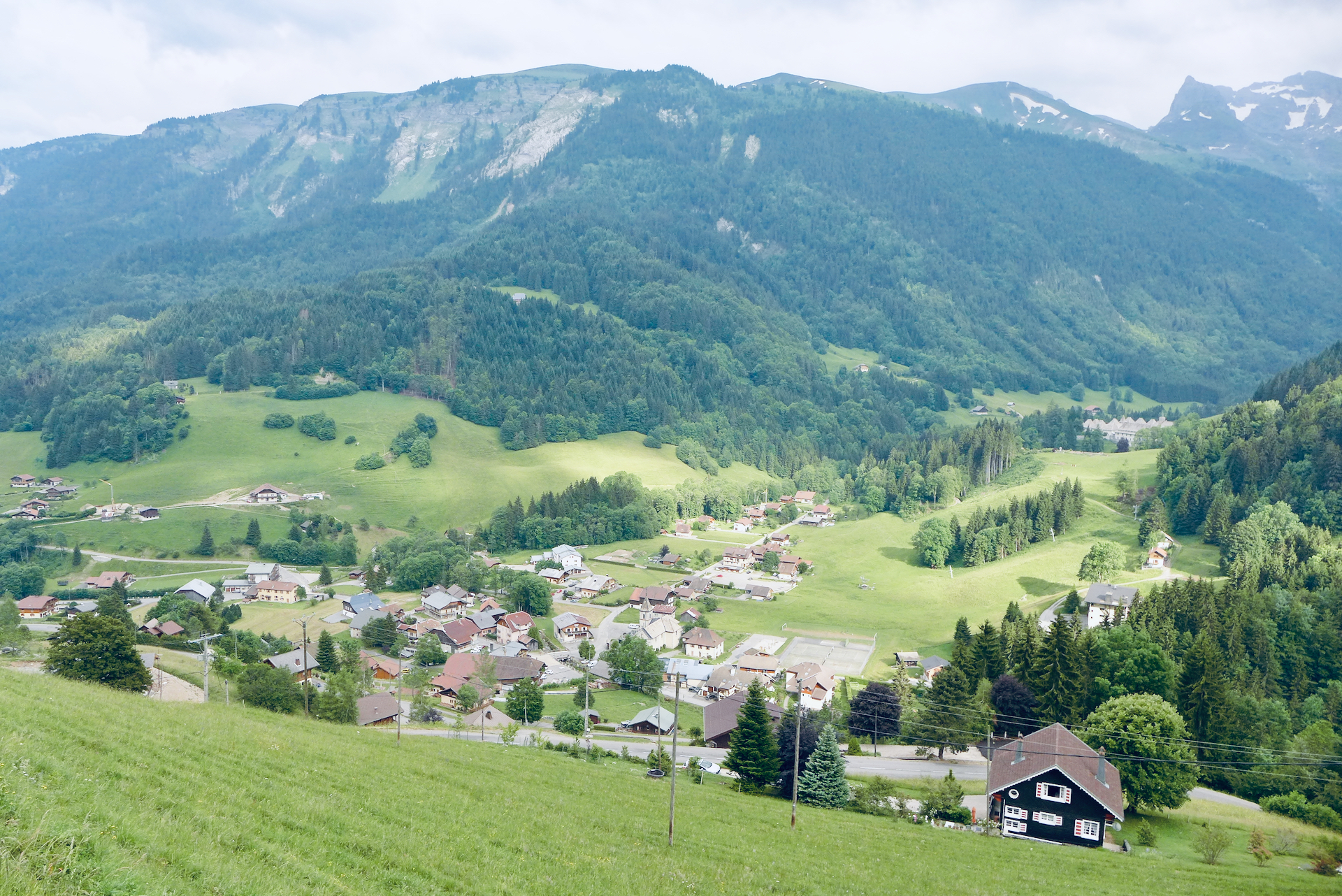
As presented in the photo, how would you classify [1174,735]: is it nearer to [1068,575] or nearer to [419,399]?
[1068,575]

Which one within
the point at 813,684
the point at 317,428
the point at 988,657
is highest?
the point at 317,428

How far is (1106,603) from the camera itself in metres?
69.9

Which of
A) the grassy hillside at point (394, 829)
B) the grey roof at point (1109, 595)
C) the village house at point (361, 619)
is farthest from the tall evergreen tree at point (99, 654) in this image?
the grey roof at point (1109, 595)

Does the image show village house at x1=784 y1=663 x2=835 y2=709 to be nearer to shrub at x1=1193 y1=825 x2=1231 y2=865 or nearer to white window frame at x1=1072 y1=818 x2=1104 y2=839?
white window frame at x1=1072 y1=818 x2=1104 y2=839

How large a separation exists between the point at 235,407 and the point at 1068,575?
128957 mm

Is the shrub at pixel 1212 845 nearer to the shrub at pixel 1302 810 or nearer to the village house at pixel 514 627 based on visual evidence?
the shrub at pixel 1302 810

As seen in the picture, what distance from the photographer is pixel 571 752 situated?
147 feet

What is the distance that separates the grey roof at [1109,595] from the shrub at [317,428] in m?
112

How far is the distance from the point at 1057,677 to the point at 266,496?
103m

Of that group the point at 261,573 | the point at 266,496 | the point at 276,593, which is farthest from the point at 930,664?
the point at 266,496

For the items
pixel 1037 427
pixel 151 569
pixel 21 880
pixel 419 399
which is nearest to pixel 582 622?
pixel 151 569

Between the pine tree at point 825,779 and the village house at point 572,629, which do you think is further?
the village house at point 572,629

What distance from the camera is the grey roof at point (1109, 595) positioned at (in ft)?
228

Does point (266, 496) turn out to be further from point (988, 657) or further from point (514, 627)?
point (988, 657)
